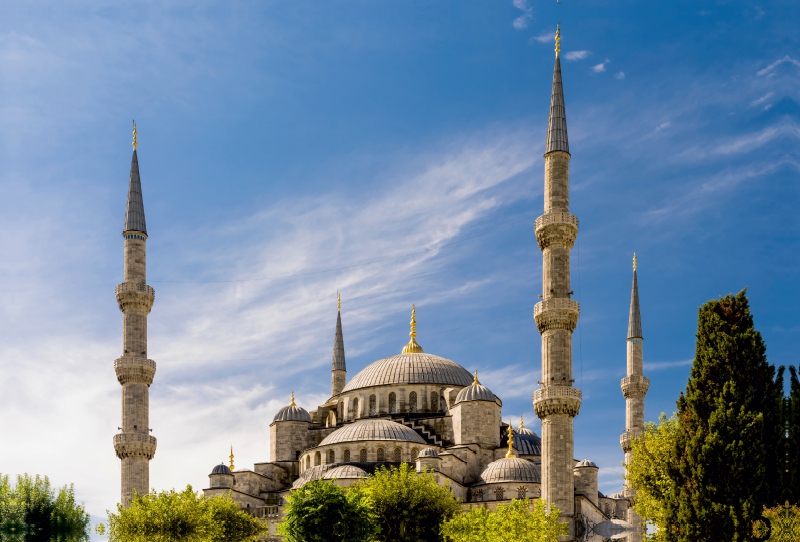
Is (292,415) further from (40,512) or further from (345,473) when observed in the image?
(40,512)

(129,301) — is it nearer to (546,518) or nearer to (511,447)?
(511,447)

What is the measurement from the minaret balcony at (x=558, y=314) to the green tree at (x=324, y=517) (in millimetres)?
10762

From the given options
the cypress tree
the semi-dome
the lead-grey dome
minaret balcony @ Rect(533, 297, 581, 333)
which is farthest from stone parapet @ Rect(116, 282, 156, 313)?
the cypress tree

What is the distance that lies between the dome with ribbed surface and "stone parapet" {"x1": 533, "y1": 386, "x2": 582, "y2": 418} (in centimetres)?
1839

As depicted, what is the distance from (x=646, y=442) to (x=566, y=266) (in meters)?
10.1

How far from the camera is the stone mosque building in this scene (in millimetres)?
39094

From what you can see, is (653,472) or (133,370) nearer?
(653,472)

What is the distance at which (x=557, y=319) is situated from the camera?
1540 inches

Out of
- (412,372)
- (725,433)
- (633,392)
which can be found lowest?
(725,433)

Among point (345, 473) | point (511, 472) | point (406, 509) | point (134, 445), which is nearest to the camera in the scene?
point (406, 509)

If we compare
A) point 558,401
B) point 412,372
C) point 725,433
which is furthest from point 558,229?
point 412,372

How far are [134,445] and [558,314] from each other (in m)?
18.5

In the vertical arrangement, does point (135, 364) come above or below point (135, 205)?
below

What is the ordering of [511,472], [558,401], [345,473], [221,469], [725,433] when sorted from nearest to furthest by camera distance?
[725,433], [558,401], [345,473], [511,472], [221,469]
